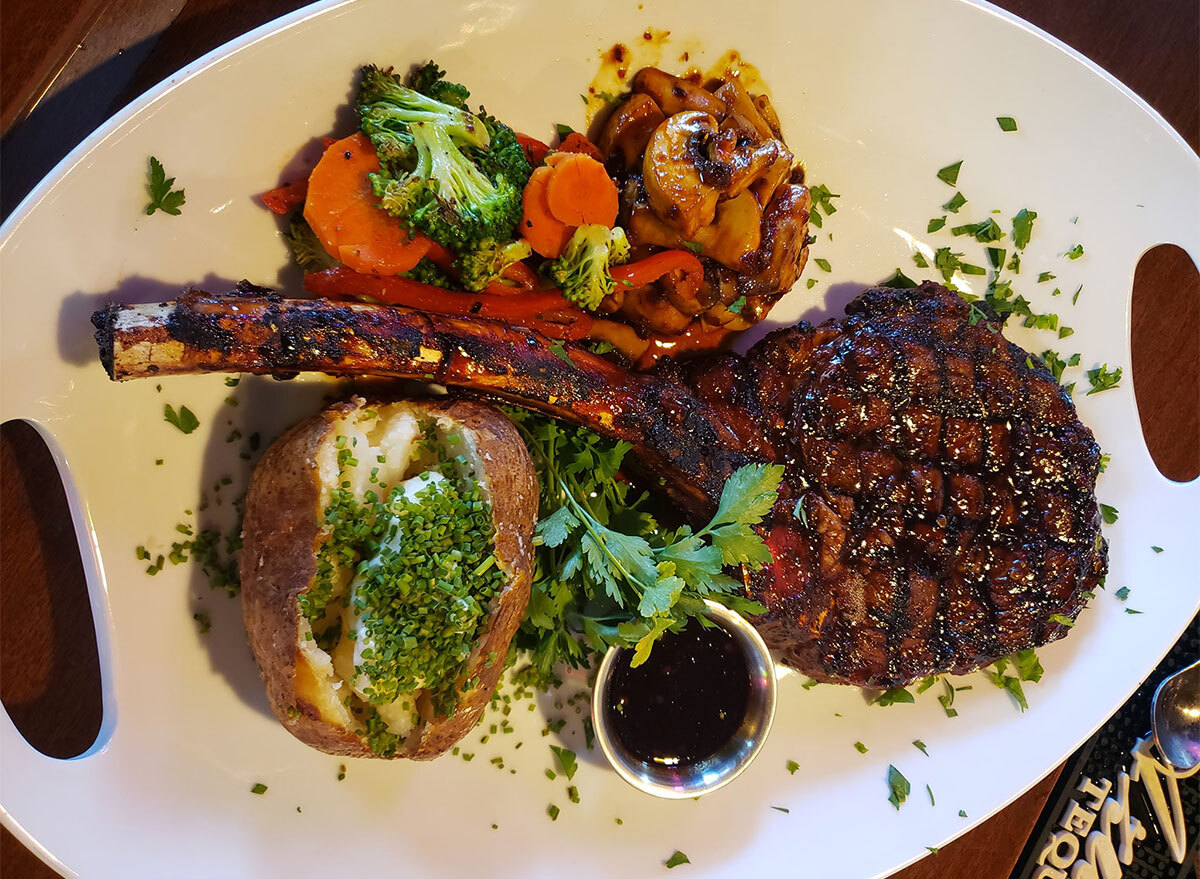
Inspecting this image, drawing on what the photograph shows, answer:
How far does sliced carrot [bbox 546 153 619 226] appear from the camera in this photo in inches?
102

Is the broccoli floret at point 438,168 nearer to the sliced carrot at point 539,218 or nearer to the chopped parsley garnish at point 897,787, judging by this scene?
the sliced carrot at point 539,218

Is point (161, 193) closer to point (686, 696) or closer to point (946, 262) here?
point (686, 696)

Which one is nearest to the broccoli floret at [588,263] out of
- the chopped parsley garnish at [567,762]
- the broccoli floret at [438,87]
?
the broccoli floret at [438,87]

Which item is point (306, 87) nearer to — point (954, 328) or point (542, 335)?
point (542, 335)

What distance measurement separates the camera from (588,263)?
2611 mm

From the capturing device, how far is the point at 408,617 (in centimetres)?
219

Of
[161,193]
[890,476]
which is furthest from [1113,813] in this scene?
[161,193]

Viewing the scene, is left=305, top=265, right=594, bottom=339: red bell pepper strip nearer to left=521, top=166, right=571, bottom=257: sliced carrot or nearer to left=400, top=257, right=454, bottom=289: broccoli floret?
left=400, top=257, right=454, bottom=289: broccoli floret

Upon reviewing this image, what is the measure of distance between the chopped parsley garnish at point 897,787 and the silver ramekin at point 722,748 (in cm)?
79

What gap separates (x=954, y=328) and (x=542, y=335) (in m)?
1.51

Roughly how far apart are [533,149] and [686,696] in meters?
2.07

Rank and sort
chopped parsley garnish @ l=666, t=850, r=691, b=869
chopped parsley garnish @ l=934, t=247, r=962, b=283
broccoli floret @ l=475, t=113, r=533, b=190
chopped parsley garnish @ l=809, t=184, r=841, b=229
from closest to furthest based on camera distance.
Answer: broccoli floret @ l=475, t=113, r=533, b=190, chopped parsley garnish @ l=666, t=850, r=691, b=869, chopped parsley garnish @ l=809, t=184, r=841, b=229, chopped parsley garnish @ l=934, t=247, r=962, b=283

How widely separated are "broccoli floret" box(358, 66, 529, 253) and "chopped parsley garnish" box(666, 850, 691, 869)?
244 centimetres

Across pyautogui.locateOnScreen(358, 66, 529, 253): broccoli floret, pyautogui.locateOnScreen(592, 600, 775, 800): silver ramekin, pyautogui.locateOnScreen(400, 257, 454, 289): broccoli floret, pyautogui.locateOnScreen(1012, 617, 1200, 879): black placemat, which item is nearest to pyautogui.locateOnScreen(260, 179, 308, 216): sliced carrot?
pyautogui.locateOnScreen(358, 66, 529, 253): broccoli floret
